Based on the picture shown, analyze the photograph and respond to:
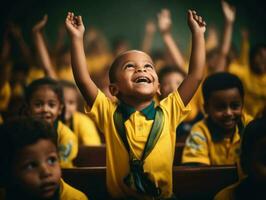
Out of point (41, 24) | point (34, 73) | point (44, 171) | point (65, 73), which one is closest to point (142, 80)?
point (44, 171)

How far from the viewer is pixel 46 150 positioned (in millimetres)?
1720

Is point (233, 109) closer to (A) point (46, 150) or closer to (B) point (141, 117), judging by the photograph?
(B) point (141, 117)

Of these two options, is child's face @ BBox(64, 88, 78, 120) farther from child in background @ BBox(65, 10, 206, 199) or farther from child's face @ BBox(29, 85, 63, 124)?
child in background @ BBox(65, 10, 206, 199)

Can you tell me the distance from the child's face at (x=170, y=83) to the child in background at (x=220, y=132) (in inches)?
31.7

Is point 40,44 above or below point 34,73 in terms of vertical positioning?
below

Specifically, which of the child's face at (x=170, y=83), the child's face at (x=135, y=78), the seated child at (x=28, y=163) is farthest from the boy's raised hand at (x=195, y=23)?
the child's face at (x=170, y=83)

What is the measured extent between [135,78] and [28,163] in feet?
2.05

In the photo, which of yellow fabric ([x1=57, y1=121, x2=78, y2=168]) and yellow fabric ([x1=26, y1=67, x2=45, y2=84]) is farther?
yellow fabric ([x1=26, y1=67, x2=45, y2=84])

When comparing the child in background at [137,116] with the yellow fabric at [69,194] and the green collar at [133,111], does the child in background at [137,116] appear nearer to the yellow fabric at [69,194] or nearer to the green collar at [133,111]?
the green collar at [133,111]

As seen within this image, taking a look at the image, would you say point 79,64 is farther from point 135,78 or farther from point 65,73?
point 65,73

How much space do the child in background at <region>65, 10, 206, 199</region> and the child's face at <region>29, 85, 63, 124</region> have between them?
2.53 ft

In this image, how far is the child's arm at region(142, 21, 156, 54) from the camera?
23.5 feet

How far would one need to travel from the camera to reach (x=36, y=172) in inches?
65.7

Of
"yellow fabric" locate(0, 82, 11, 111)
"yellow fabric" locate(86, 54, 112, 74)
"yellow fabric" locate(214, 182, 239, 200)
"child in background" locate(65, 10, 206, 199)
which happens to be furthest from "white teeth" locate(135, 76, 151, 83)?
"yellow fabric" locate(86, 54, 112, 74)
